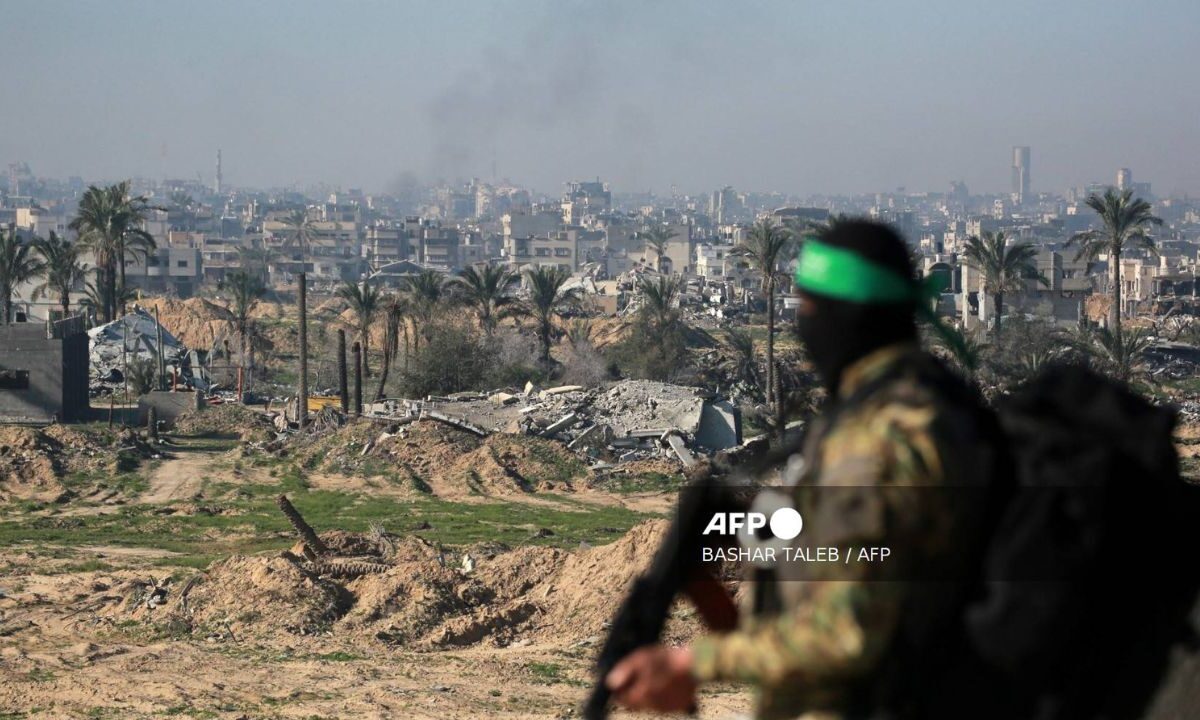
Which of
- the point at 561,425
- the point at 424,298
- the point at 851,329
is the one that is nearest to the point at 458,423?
the point at 561,425

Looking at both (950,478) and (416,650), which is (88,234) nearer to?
(416,650)

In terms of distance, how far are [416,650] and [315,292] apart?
329 ft

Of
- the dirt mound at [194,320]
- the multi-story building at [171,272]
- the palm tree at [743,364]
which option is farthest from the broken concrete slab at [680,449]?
the multi-story building at [171,272]

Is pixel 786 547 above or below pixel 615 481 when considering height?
above

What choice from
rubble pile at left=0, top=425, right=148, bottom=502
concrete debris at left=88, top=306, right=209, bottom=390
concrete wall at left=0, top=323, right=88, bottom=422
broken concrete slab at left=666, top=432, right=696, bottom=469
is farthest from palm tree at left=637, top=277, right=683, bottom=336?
rubble pile at left=0, top=425, right=148, bottom=502

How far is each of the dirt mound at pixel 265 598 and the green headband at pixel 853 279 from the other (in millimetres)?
15114

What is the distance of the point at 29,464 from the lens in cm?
3234

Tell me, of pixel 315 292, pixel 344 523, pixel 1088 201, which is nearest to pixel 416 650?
pixel 344 523

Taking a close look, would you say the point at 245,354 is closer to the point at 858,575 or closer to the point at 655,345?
the point at 655,345

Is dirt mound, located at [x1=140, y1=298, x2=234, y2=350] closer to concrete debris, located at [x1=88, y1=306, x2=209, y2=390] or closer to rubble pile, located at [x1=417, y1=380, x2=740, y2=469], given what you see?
Result: concrete debris, located at [x1=88, y1=306, x2=209, y2=390]

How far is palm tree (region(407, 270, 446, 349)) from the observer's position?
2108 inches

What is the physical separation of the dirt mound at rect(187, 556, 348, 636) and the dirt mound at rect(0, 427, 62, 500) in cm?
1354

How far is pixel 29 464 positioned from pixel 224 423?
9.33 meters

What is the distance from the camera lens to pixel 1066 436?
7.68ft
